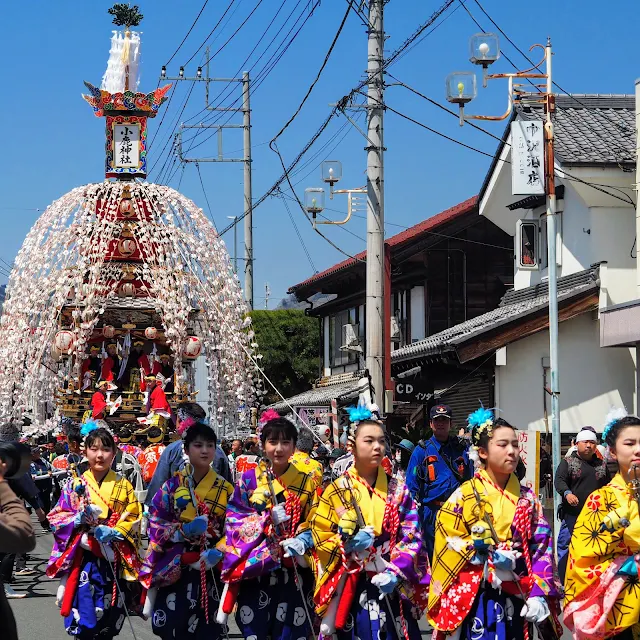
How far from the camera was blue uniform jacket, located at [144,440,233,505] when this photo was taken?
8.20 m

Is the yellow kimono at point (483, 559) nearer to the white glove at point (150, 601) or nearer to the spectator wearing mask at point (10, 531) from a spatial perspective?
the white glove at point (150, 601)

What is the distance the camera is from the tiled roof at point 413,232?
2689 cm

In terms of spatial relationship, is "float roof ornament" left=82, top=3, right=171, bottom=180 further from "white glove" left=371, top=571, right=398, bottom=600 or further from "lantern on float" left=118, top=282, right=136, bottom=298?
"white glove" left=371, top=571, right=398, bottom=600

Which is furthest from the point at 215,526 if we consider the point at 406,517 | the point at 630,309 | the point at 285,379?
the point at 285,379

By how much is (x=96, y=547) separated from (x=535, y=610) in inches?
121

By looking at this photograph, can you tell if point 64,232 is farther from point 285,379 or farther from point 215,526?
point 285,379

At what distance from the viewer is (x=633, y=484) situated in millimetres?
5875

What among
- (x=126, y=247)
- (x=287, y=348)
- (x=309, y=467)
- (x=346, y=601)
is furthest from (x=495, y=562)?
(x=287, y=348)

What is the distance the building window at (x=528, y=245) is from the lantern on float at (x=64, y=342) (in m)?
8.09

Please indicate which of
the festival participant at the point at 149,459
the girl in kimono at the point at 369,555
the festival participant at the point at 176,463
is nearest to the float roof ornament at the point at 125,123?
the festival participant at the point at 149,459

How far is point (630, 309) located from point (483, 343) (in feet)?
8.85

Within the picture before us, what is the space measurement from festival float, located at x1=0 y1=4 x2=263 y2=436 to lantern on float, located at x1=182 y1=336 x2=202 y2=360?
23 millimetres

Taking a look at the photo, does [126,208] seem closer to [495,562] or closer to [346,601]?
[346,601]

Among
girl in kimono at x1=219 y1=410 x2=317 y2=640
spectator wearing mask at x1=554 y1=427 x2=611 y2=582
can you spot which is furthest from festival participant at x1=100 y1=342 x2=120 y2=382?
girl in kimono at x1=219 y1=410 x2=317 y2=640
